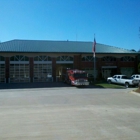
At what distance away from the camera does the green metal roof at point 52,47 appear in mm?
39125

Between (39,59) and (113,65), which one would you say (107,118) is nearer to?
(39,59)

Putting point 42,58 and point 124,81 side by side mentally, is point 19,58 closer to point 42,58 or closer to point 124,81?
point 42,58

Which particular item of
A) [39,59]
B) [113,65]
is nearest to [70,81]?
[39,59]

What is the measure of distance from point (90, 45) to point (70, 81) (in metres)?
17.6

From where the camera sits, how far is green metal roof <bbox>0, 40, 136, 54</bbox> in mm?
39125

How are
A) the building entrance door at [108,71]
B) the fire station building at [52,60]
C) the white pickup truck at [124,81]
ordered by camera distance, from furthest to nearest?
the building entrance door at [108,71], the fire station building at [52,60], the white pickup truck at [124,81]

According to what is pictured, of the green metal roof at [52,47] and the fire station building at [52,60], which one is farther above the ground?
the green metal roof at [52,47]

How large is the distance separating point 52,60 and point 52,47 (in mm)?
3290

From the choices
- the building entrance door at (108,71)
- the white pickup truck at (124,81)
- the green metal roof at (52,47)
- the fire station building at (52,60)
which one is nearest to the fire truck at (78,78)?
the white pickup truck at (124,81)

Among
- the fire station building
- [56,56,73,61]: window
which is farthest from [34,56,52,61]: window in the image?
[56,56,73,61]: window

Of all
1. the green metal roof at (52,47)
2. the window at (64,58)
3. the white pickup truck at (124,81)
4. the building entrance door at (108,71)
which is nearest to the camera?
the white pickup truck at (124,81)

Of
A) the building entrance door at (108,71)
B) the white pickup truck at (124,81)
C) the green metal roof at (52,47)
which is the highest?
the green metal roof at (52,47)

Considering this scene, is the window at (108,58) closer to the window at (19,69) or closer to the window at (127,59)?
the window at (127,59)

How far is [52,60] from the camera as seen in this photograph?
39781 millimetres
